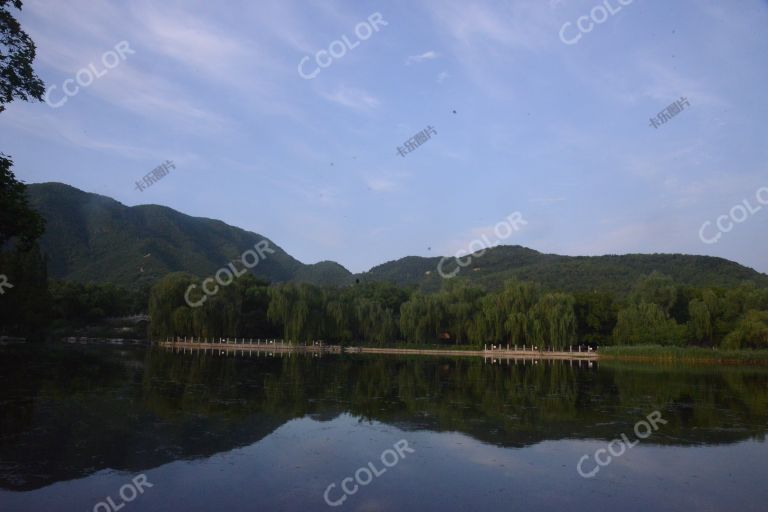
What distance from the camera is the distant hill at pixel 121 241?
337 feet

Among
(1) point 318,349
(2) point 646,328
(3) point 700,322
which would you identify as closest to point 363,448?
(2) point 646,328

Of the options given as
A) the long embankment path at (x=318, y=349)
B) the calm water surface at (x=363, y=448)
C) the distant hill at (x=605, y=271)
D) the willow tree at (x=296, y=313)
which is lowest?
the calm water surface at (x=363, y=448)

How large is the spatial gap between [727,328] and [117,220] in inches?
4334

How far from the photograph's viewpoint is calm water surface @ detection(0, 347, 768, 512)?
7406 millimetres

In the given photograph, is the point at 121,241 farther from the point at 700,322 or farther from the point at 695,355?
the point at 695,355

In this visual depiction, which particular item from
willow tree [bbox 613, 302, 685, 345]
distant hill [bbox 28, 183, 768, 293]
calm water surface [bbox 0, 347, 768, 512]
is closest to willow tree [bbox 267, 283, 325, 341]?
willow tree [bbox 613, 302, 685, 345]

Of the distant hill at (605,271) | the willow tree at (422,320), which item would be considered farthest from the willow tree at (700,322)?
the distant hill at (605,271)

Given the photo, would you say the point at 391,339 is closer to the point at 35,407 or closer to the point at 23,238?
the point at 35,407

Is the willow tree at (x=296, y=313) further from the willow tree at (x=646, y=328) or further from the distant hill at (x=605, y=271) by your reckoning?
the willow tree at (x=646, y=328)

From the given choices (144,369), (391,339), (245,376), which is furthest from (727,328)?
(144,369)

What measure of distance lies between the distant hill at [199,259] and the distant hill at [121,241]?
0.17 meters

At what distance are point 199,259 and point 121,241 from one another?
14.9m

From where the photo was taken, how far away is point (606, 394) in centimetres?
1900

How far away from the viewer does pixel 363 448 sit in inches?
399
